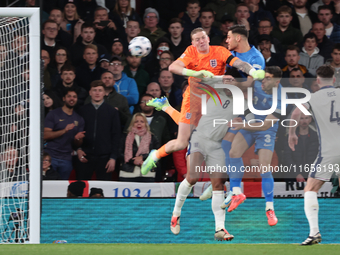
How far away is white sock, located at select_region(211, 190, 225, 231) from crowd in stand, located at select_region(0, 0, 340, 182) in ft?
1.30

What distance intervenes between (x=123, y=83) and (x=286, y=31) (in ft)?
8.56

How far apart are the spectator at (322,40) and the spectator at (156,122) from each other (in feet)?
8.69

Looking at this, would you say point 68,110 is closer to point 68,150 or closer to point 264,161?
point 68,150

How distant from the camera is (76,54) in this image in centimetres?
716

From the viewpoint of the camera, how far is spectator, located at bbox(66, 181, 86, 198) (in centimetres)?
599

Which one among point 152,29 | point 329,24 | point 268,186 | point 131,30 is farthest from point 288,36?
point 268,186

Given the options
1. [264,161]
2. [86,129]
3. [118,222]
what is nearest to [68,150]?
[86,129]

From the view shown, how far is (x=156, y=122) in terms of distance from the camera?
6.36 metres

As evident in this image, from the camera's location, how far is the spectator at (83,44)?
7133mm

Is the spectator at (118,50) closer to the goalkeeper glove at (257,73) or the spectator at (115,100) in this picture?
the spectator at (115,100)

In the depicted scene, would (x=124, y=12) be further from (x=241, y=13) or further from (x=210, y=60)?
(x=210, y=60)

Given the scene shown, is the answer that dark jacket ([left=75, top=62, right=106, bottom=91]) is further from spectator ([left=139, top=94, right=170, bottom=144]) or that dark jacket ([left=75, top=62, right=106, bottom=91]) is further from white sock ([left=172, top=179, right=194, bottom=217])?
white sock ([left=172, top=179, right=194, bottom=217])

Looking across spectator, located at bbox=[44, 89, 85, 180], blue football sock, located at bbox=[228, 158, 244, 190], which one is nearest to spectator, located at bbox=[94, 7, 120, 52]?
spectator, located at bbox=[44, 89, 85, 180]

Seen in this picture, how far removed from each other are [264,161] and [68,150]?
7.93 ft
